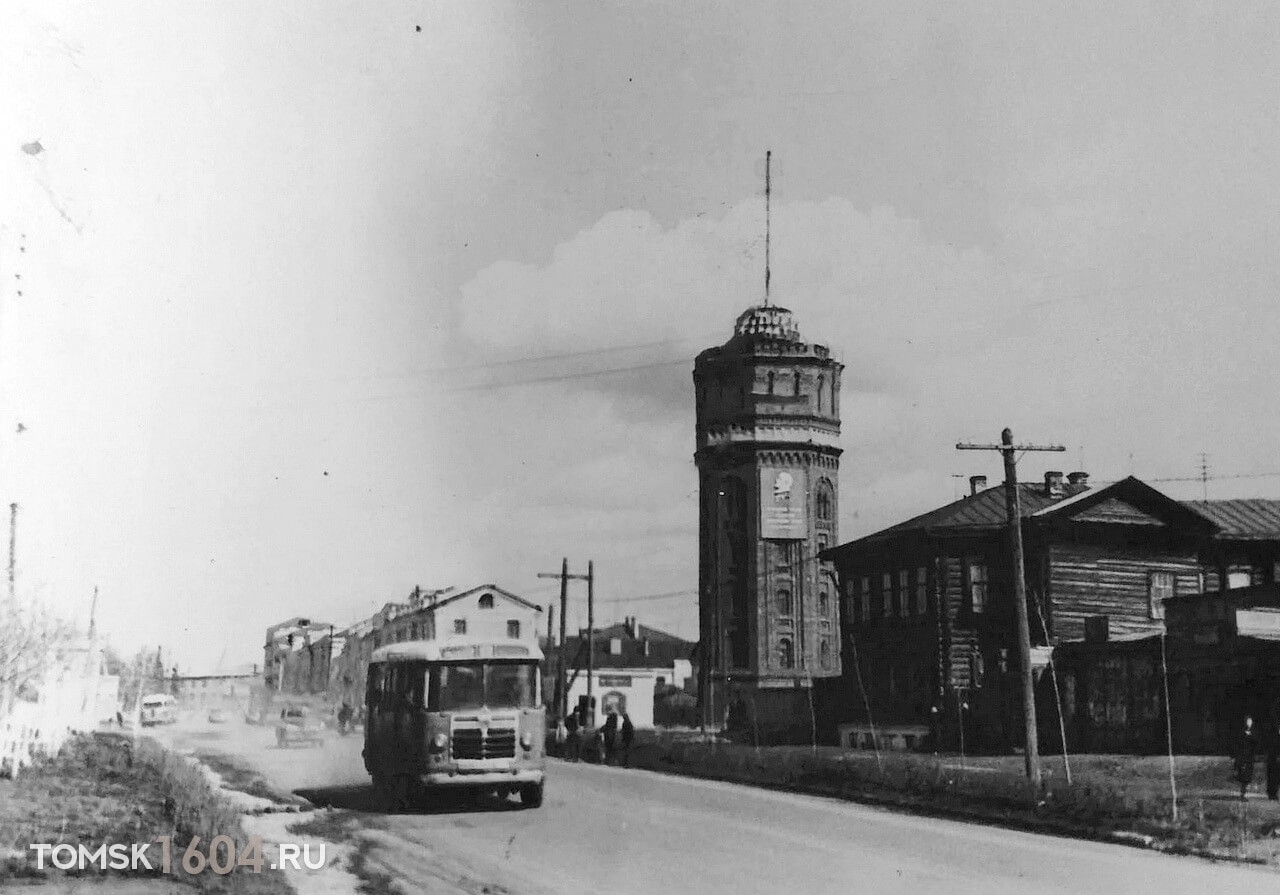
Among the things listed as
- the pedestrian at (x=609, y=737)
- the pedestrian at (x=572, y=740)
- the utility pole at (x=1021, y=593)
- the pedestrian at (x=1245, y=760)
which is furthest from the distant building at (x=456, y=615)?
the pedestrian at (x=572, y=740)

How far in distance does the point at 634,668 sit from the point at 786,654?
44.5ft

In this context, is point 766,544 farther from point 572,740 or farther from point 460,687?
point 460,687

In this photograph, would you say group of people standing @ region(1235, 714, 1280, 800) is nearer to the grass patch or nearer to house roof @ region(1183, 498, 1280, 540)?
the grass patch

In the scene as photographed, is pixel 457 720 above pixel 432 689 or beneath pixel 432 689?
beneath

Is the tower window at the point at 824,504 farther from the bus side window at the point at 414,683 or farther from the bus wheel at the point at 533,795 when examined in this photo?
the bus side window at the point at 414,683

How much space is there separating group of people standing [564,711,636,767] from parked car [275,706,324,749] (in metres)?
13.3

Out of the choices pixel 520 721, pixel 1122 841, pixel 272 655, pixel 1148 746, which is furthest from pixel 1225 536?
pixel 272 655

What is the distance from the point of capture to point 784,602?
63875mm

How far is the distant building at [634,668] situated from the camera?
72375mm

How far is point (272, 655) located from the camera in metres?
15.2

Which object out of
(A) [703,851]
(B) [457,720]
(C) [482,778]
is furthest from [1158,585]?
(A) [703,851]

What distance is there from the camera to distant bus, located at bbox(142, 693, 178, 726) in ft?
49.7

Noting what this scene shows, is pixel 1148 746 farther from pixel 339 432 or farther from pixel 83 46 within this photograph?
pixel 83 46

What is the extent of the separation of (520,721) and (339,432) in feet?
18.5
